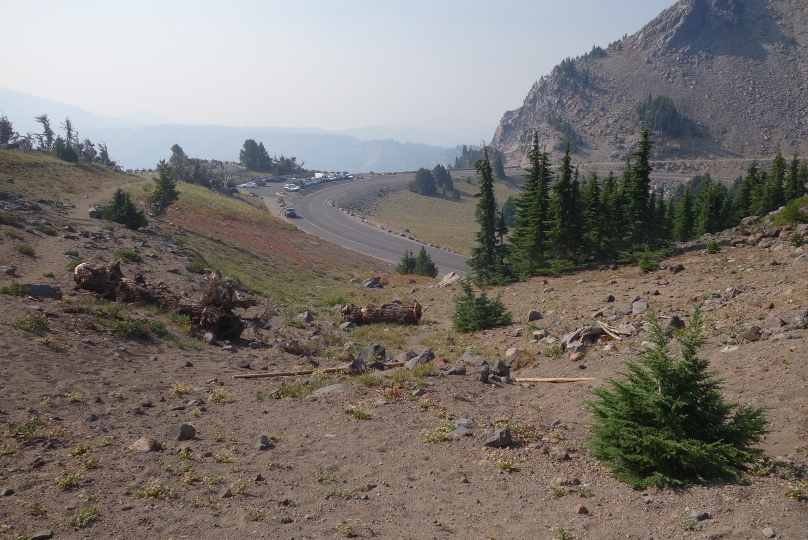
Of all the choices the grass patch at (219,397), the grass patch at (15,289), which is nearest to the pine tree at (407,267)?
the grass patch at (15,289)

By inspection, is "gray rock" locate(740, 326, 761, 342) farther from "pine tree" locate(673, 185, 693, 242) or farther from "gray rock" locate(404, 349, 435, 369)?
"pine tree" locate(673, 185, 693, 242)

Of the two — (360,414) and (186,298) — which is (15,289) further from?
(360,414)

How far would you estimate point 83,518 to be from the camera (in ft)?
22.7

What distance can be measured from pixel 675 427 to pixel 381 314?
17.7m

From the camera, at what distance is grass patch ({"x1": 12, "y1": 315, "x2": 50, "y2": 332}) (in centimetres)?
1381

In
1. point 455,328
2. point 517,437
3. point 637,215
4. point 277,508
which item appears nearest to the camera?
point 277,508

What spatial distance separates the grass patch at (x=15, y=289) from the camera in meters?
16.0

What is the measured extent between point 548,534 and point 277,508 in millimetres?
3883

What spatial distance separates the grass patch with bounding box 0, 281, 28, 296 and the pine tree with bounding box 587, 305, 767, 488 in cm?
1761

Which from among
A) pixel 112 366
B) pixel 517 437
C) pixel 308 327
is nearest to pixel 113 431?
pixel 112 366

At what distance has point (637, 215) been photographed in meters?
33.8

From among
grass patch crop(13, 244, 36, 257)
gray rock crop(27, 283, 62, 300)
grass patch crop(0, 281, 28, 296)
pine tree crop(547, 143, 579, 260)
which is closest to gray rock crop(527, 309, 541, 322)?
pine tree crop(547, 143, 579, 260)

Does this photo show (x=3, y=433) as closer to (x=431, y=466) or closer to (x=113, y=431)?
(x=113, y=431)

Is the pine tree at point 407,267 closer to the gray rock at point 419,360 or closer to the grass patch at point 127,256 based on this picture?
the grass patch at point 127,256
